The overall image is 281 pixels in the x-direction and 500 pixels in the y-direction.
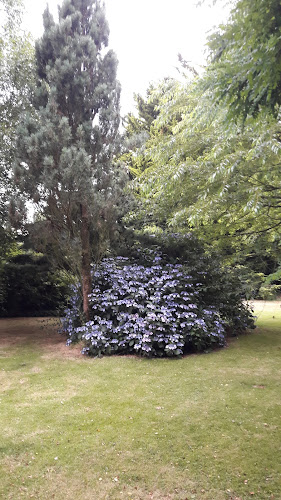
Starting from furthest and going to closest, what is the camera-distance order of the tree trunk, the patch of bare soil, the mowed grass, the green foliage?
1. the green foliage
2. the tree trunk
3. the patch of bare soil
4. the mowed grass

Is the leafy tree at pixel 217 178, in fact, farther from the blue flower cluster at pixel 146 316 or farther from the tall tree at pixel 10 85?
the tall tree at pixel 10 85

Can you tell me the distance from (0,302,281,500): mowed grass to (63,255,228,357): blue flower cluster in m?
0.45

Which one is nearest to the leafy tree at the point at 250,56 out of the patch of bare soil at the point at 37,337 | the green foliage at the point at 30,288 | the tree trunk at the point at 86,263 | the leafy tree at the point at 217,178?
the leafy tree at the point at 217,178

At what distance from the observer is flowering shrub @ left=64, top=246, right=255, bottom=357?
5539mm

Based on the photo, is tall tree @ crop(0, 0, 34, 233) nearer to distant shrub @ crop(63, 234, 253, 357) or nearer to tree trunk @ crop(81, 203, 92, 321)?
tree trunk @ crop(81, 203, 92, 321)

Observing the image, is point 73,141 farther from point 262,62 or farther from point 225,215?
point 262,62

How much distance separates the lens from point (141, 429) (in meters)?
3.11

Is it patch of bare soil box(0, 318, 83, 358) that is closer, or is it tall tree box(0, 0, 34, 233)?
patch of bare soil box(0, 318, 83, 358)

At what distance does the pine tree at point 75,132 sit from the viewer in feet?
18.8

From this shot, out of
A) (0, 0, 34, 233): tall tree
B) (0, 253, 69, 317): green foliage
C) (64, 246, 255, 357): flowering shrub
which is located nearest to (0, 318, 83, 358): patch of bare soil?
(64, 246, 255, 357): flowering shrub

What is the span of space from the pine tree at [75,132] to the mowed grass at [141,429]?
2198 millimetres

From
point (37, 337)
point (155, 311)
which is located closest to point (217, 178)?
point (155, 311)

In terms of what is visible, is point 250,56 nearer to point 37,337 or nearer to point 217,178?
point 217,178

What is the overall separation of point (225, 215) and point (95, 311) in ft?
10.3
